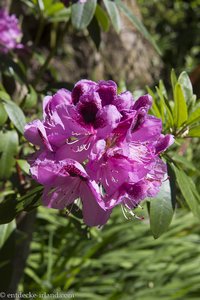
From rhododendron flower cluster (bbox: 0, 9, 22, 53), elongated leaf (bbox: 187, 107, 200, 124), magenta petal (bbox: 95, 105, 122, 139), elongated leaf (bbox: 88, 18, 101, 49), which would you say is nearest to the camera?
magenta petal (bbox: 95, 105, 122, 139)

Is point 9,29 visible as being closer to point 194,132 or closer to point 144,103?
point 194,132

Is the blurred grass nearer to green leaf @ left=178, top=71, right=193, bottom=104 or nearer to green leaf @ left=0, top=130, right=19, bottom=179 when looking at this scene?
green leaf @ left=0, top=130, right=19, bottom=179

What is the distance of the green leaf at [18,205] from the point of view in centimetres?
93

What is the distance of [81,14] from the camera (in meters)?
1.22

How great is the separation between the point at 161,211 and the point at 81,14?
52 centimetres

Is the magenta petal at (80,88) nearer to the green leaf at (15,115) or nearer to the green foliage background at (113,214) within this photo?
the green foliage background at (113,214)

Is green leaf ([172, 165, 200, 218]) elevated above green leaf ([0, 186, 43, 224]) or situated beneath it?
situated beneath

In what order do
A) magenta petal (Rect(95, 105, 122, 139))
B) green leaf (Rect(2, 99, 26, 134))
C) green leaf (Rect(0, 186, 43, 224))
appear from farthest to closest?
1. green leaf (Rect(2, 99, 26, 134))
2. green leaf (Rect(0, 186, 43, 224))
3. magenta petal (Rect(95, 105, 122, 139))

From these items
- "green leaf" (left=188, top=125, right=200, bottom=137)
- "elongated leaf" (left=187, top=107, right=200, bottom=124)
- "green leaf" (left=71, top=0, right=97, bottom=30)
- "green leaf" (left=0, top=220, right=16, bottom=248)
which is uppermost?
"green leaf" (left=71, top=0, right=97, bottom=30)

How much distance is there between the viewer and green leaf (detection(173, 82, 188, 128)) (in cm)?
102

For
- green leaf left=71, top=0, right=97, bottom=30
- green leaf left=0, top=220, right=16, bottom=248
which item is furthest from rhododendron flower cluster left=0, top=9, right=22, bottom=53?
green leaf left=0, top=220, right=16, bottom=248

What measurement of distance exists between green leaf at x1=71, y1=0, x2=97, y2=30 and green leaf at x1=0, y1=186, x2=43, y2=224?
0.44 m

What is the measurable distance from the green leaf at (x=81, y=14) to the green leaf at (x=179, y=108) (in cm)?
32

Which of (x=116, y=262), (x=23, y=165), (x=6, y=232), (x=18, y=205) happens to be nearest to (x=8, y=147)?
(x=23, y=165)
